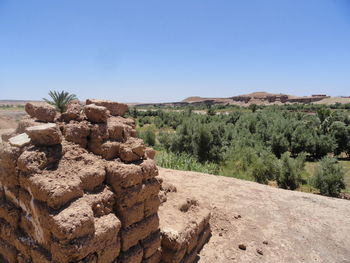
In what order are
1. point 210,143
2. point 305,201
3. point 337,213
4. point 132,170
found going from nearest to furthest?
1. point 132,170
2. point 337,213
3. point 305,201
4. point 210,143

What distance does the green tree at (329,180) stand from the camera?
13.3m

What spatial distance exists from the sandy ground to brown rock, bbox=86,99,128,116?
3423mm

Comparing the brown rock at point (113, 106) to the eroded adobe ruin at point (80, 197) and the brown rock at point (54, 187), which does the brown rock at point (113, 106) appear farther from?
the brown rock at point (54, 187)

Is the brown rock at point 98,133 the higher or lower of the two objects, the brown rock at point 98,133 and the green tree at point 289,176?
the higher

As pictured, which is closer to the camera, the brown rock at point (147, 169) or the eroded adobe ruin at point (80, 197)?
the eroded adobe ruin at point (80, 197)

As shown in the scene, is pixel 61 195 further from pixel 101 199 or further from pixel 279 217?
pixel 279 217

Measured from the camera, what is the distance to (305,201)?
9047 mm

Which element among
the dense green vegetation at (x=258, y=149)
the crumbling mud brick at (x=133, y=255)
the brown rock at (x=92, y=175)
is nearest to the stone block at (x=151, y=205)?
the crumbling mud brick at (x=133, y=255)

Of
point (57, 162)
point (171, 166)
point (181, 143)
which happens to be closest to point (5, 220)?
point (57, 162)

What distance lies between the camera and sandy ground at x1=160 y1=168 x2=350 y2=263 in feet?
19.5

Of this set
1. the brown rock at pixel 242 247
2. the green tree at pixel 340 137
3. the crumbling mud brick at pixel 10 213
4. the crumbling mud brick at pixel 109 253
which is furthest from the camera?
the green tree at pixel 340 137

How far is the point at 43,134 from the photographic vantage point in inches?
150

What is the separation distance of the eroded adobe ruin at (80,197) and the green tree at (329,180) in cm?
1090

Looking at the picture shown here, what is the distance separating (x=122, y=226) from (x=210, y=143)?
55.0ft
